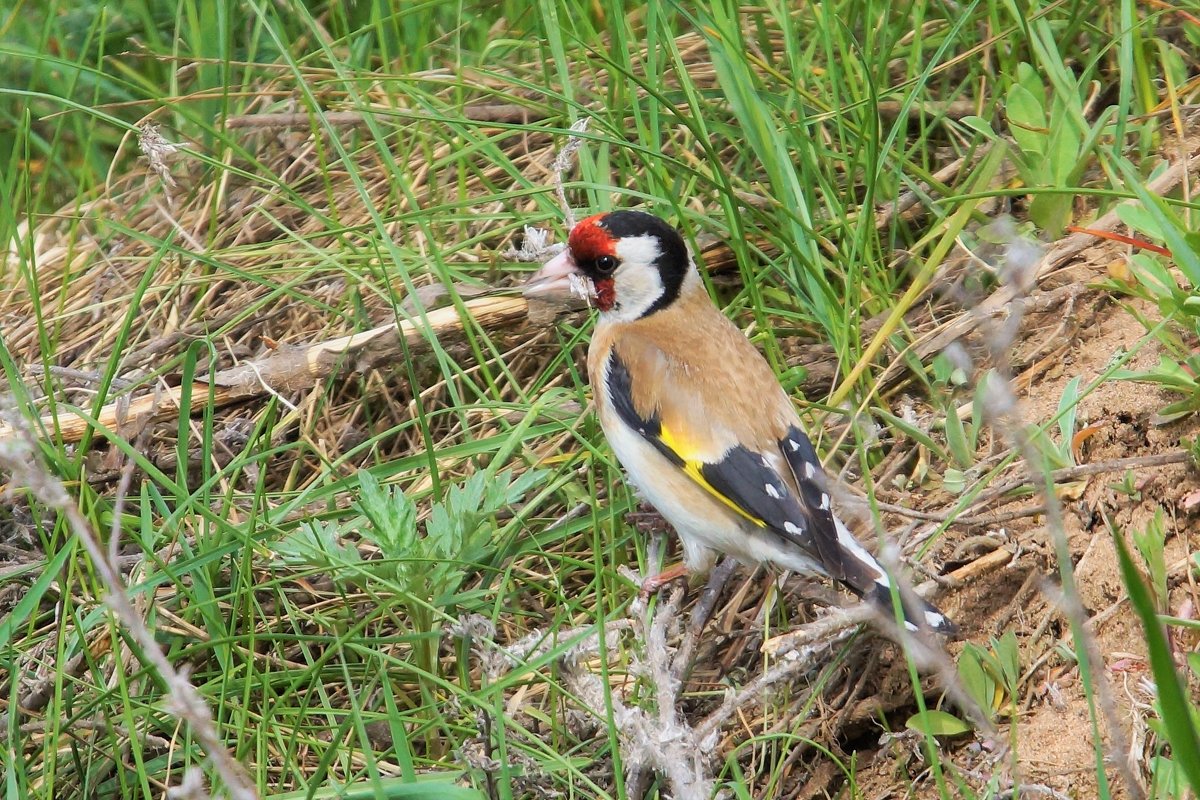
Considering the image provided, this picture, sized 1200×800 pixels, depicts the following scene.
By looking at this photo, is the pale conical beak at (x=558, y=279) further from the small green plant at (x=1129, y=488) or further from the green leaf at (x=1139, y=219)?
the small green plant at (x=1129, y=488)

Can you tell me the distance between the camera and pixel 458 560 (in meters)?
3.28

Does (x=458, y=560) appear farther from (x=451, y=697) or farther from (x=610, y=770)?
(x=610, y=770)

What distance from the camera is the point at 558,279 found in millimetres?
4082

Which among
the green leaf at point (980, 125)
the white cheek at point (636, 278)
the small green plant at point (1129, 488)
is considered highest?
the green leaf at point (980, 125)

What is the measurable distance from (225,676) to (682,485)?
1243 millimetres

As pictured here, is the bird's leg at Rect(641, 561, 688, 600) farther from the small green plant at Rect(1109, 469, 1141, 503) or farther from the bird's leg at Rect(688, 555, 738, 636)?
the small green plant at Rect(1109, 469, 1141, 503)

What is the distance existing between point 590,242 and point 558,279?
0.16 metres

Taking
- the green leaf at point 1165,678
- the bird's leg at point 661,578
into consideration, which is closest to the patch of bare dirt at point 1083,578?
the bird's leg at point 661,578

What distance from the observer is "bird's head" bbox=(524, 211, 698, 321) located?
157 inches

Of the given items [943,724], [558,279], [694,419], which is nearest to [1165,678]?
[943,724]

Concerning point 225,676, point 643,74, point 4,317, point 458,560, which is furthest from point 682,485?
point 4,317

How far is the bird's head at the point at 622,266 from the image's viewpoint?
3980 mm

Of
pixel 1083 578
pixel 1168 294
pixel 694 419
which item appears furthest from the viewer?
pixel 694 419

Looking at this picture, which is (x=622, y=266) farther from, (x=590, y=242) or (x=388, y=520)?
(x=388, y=520)
